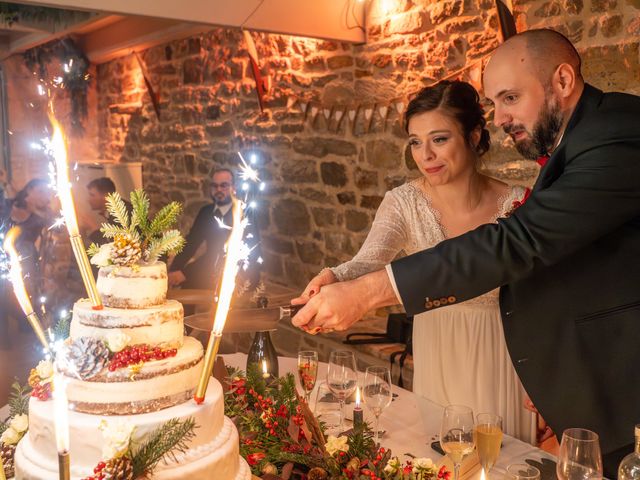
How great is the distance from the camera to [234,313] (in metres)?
2.42

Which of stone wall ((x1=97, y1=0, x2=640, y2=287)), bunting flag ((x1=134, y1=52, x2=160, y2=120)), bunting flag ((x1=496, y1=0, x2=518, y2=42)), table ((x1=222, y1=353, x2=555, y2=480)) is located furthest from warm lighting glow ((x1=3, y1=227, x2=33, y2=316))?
bunting flag ((x1=134, y1=52, x2=160, y2=120))

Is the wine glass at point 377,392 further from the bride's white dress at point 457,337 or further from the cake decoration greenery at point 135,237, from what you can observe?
the cake decoration greenery at point 135,237

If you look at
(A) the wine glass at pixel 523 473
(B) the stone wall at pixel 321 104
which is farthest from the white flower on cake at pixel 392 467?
(B) the stone wall at pixel 321 104

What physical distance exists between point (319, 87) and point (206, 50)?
2.13 meters

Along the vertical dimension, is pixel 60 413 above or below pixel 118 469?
above

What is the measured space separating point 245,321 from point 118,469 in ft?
3.80

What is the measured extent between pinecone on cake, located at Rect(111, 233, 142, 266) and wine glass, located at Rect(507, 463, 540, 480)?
0.88 meters

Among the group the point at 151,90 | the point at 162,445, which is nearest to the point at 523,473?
the point at 162,445

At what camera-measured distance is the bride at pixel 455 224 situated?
2.42 metres

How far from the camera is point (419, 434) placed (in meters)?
1.98

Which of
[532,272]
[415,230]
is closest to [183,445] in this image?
[532,272]

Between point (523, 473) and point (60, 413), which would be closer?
point (60, 413)

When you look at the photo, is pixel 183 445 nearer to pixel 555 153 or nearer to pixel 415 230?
pixel 555 153

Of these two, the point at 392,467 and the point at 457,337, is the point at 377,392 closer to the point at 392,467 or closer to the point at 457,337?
the point at 392,467
